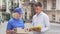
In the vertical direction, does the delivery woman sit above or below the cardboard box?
above

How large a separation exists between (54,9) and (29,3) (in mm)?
1647

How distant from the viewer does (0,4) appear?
3062 millimetres

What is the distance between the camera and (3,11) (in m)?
2.94

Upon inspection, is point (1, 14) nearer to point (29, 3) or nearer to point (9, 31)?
point (29, 3)

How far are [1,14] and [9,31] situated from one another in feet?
7.32

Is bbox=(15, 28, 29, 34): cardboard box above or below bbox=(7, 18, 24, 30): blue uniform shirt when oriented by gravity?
below

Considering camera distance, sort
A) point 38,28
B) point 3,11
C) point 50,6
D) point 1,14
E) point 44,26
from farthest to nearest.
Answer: point 50,6 → point 1,14 → point 3,11 → point 44,26 → point 38,28

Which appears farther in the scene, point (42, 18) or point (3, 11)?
point (3, 11)

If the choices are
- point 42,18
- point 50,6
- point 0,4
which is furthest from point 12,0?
point 42,18

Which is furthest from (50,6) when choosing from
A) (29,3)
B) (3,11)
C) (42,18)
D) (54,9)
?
(42,18)

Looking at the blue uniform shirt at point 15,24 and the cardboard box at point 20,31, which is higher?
the blue uniform shirt at point 15,24

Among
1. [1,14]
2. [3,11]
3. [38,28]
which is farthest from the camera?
[1,14]

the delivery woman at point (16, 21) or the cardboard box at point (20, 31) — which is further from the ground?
the delivery woman at point (16, 21)

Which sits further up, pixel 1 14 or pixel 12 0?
pixel 12 0
